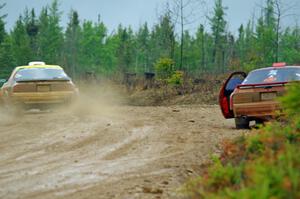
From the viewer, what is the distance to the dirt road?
21.8 ft

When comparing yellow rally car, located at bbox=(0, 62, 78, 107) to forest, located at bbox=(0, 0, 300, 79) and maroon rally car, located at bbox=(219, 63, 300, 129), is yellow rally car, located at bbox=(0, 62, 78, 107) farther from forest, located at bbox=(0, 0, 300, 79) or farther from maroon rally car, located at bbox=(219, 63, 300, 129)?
forest, located at bbox=(0, 0, 300, 79)

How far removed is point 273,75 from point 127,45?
5906cm

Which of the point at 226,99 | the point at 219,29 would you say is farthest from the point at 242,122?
the point at 219,29

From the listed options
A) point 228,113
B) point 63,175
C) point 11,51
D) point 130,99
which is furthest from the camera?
point 11,51

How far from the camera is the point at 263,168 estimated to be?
4094 mm

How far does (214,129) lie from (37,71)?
726 cm

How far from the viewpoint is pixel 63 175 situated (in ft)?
24.0

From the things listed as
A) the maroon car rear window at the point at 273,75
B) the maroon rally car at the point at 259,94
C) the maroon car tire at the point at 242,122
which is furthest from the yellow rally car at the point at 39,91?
the maroon car tire at the point at 242,122

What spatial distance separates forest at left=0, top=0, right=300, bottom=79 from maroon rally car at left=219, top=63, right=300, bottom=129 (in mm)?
39436

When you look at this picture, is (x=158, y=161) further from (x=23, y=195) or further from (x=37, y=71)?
(x=37, y=71)

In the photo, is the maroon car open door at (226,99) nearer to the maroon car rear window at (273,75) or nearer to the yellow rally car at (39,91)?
the maroon car rear window at (273,75)

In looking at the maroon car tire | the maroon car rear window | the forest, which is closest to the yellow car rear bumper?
the maroon car rear window

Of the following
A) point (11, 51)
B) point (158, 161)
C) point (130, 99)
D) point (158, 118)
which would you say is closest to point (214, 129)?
point (158, 118)

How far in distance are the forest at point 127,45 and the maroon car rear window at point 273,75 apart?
129ft
